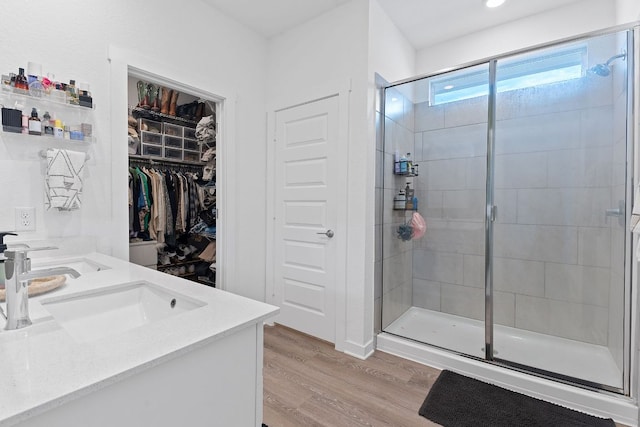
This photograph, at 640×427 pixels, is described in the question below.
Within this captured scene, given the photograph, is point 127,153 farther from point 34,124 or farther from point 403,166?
point 403,166

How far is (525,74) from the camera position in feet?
7.84

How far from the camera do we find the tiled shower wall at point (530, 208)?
2.19 m

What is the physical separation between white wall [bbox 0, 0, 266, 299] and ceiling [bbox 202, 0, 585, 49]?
0.53 ft

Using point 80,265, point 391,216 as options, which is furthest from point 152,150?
point 391,216

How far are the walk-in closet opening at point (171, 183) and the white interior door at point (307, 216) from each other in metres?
0.84

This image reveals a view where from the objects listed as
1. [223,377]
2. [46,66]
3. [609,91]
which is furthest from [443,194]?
[46,66]

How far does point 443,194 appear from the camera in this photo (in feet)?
9.52

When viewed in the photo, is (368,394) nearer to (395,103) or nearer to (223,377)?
(223,377)

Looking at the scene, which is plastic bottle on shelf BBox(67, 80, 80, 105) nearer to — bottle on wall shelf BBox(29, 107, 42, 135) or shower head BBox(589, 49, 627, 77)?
bottle on wall shelf BBox(29, 107, 42, 135)

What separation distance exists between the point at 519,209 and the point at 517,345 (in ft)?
3.50

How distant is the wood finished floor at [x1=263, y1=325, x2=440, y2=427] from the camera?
171 cm

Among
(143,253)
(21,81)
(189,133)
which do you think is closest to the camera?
(21,81)

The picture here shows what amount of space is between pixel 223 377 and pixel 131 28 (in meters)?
2.18

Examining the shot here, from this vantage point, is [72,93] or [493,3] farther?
[493,3]
